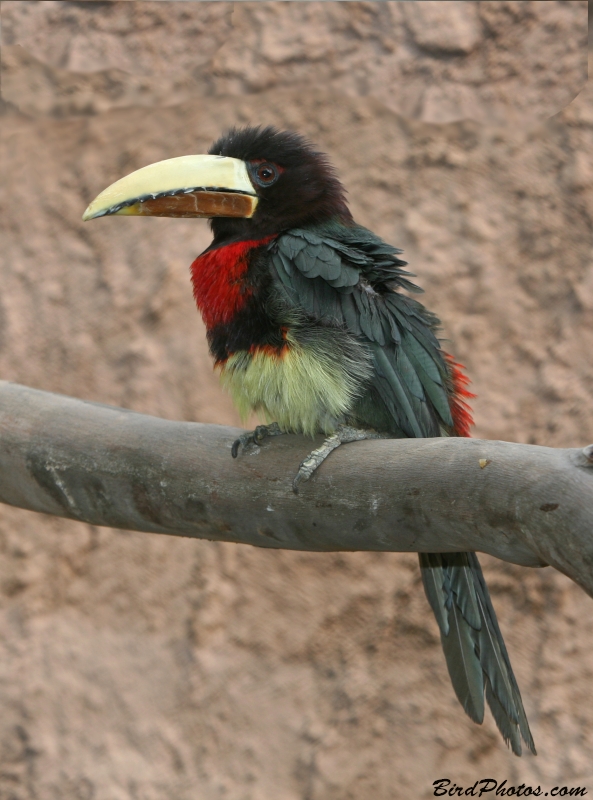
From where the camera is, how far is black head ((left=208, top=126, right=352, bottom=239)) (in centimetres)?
249

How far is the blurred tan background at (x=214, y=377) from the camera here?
3418mm

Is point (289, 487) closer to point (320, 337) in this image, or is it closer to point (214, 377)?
point (320, 337)

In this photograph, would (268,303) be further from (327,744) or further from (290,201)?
(327,744)

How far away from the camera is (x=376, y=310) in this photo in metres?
2.32

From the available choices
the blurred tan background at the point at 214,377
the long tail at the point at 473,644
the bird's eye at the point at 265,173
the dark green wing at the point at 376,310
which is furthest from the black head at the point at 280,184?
the blurred tan background at the point at 214,377

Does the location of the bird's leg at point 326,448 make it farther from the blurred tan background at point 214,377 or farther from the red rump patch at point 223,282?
the blurred tan background at point 214,377

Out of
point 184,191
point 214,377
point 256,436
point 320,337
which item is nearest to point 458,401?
point 320,337

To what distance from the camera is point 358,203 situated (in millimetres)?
3715

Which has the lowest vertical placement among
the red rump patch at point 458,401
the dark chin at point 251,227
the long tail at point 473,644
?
the long tail at point 473,644

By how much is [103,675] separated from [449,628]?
1.81 meters

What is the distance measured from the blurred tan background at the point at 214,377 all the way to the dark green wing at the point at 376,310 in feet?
4.10

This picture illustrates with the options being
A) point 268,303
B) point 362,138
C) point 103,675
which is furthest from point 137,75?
point 103,675

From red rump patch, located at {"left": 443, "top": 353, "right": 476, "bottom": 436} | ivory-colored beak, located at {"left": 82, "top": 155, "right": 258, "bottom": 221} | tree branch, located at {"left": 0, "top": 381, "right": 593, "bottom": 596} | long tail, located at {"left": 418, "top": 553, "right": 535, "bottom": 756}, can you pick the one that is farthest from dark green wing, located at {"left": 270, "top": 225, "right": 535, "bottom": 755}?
tree branch, located at {"left": 0, "top": 381, "right": 593, "bottom": 596}

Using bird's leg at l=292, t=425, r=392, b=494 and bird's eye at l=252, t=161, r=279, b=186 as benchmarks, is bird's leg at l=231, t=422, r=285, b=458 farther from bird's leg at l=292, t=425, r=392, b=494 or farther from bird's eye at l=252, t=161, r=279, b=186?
bird's eye at l=252, t=161, r=279, b=186
